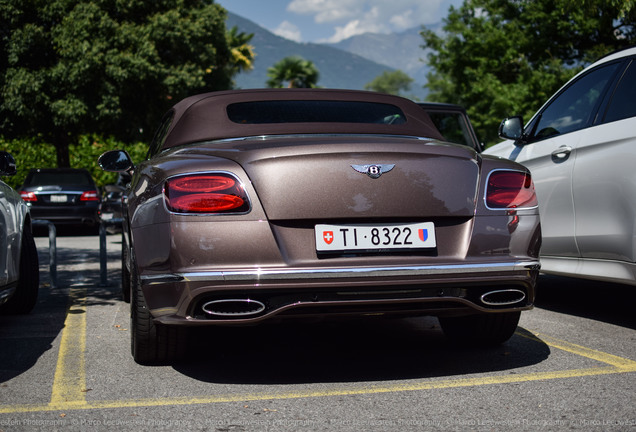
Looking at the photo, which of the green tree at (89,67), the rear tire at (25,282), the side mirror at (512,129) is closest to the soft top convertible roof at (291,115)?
the side mirror at (512,129)

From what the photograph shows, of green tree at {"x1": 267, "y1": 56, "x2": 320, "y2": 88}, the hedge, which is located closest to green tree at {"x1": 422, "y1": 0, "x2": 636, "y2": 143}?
the hedge

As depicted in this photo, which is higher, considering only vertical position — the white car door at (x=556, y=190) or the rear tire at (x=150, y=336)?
the white car door at (x=556, y=190)

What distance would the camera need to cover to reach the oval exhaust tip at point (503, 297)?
12.3ft

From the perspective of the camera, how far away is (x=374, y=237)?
360cm

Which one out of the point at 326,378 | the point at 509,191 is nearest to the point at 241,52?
the point at 509,191

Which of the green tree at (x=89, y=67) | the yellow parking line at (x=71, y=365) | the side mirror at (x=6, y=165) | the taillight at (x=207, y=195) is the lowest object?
the yellow parking line at (x=71, y=365)

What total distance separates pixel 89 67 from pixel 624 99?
1984 cm

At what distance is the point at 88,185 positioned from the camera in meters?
17.9

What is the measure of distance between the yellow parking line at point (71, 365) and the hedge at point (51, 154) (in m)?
20.9

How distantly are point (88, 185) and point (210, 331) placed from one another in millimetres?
13570

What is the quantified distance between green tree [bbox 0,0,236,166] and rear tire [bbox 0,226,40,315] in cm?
1718

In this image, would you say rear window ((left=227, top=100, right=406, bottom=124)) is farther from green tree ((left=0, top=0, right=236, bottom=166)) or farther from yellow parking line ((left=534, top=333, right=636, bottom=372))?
green tree ((left=0, top=0, right=236, bottom=166))

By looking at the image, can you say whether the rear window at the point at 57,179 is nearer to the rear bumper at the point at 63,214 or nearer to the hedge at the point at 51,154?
the rear bumper at the point at 63,214

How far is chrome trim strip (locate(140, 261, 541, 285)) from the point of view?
3436 mm
